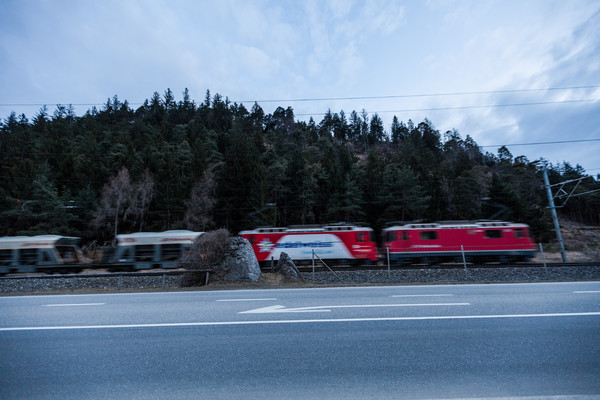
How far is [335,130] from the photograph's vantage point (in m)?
131

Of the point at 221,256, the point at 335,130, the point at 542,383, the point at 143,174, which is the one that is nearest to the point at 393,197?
the point at 221,256

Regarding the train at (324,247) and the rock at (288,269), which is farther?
the train at (324,247)

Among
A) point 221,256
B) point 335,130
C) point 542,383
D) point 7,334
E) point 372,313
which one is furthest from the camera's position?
point 335,130

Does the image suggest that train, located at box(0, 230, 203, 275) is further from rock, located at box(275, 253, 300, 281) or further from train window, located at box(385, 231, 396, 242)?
train window, located at box(385, 231, 396, 242)

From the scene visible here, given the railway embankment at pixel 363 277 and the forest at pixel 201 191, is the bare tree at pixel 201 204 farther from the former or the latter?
the railway embankment at pixel 363 277

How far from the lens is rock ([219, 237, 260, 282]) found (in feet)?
44.9

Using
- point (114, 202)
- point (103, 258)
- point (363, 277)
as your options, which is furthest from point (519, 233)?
point (114, 202)

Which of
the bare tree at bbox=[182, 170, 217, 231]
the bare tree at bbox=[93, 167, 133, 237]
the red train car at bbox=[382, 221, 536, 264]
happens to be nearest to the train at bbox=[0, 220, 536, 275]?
the red train car at bbox=[382, 221, 536, 264]

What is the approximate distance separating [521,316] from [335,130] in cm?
13134

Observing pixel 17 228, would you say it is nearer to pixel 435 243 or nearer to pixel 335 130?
pixel 435 243

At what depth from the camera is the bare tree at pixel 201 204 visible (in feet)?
131

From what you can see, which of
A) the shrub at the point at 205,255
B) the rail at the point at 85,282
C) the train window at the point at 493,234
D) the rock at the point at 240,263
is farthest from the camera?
the train window at the point at 493,234

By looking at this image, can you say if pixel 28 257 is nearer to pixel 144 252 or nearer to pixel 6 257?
pixel 6 257

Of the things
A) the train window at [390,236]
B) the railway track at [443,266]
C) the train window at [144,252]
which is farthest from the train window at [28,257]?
the train window at [390,236]
